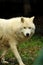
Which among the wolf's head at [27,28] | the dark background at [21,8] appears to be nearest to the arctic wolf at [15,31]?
the wolf's head at [27,28]

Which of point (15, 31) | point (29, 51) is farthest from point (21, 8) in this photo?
point (15, 31)

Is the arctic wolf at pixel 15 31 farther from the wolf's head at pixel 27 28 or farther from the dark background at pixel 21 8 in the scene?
the dark background at pixel 21 8

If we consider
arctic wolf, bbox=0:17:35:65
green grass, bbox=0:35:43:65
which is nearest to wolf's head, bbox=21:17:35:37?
arctic wolf, bbox=0:17:35:65

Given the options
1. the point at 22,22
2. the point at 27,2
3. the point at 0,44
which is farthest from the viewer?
the point at 27,2

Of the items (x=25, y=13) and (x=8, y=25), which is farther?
(x=25, y=13)

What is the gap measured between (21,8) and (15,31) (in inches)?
366

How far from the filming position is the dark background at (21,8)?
1414 centimetres

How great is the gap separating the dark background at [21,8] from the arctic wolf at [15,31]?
834cm

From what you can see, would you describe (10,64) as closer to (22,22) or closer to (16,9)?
(22,22)

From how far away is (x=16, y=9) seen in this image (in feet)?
47.8

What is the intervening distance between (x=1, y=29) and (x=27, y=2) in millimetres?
8872

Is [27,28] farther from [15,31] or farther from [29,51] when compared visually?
[29,51]

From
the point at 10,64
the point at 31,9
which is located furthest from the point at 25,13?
the point at 10,64

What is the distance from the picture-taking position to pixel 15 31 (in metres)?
5.25
